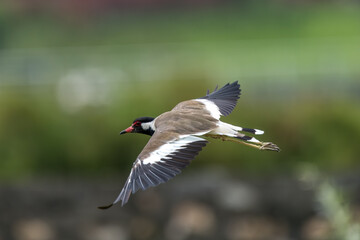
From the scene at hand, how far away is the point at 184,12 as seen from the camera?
32.4 meters

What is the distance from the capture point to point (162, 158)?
4.55 m

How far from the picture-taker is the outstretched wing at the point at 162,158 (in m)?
4.50

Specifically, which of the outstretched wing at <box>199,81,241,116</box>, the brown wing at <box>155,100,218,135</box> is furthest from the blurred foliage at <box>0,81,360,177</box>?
the brown wing at <box>155,100,218,135</box>

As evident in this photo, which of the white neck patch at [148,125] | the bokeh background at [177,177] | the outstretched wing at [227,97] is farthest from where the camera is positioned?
the bokeh background at [177,177]

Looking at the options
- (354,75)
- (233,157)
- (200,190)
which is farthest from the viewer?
(354,75)

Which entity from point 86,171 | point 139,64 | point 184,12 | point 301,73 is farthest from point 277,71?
point 184,12

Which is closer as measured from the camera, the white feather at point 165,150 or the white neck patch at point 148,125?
the white feather at point 165,150

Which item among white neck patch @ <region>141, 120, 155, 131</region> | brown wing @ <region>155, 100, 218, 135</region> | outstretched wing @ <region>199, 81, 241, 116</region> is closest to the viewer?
brown wing @ <region>155, 100, 218, 135</region>

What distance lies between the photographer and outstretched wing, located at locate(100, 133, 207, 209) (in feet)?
14.8

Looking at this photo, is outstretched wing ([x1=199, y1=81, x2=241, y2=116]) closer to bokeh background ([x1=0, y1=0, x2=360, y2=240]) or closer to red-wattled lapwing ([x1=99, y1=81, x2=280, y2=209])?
red-wattled lapwing ([x1=99, y1=81, x2=280, y2=209])

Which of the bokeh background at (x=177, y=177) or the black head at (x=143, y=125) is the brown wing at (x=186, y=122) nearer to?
the black head at (x=143, y=125)

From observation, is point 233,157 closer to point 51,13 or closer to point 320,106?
point 320,106

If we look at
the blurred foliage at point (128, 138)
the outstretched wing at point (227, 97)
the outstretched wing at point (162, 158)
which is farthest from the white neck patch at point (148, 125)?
the blurred foliage at point (128, 138)

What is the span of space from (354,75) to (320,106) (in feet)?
15.7
